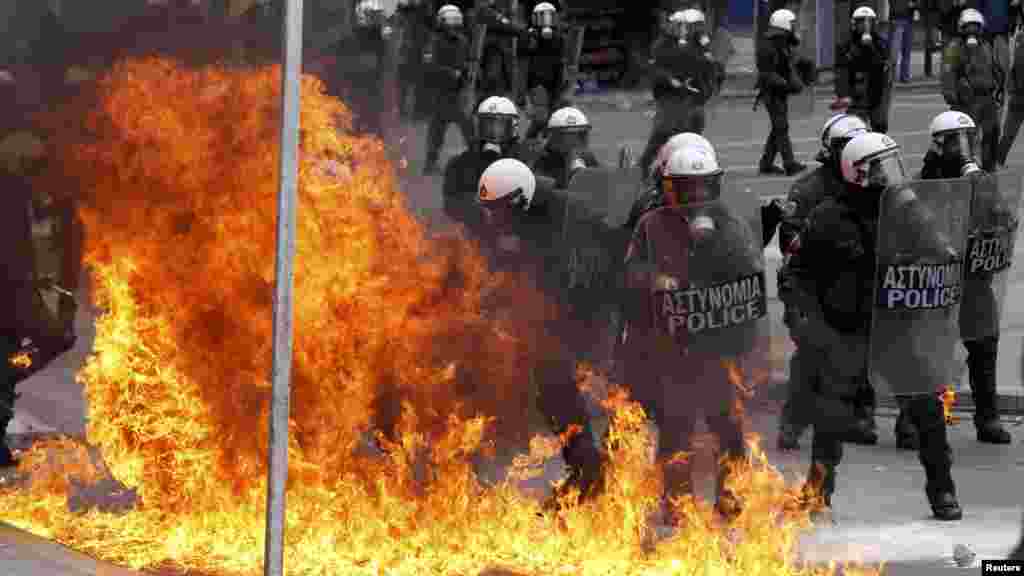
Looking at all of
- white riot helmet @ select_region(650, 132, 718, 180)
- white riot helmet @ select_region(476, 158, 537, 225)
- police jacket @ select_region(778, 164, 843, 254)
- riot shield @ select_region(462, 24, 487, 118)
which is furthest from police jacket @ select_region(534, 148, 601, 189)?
riot shield @ select_region(462, 24, 487, 118)

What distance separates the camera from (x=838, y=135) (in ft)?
32.0

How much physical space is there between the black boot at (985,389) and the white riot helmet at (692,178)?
2.41 metres

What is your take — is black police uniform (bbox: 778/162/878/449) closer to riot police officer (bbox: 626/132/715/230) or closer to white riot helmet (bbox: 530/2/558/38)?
riot police officer (bbox: 626/132/715/230)

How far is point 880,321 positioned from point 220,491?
274 cm

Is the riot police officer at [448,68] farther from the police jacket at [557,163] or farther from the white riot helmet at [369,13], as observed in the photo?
the police jacket at [557,163]

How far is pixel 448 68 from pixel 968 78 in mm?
4552

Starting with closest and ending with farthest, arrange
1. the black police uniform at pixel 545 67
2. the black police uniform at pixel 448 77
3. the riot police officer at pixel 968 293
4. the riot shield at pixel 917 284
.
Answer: the riot shield at pixel 917 284 → the riot police officer at pixel 968 293 → the black police uniform at pixel 545 67 → the black police uniform at pixel 448 77

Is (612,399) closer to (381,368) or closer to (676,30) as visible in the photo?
(381,368)

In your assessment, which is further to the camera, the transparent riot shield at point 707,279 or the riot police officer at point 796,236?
the riot police officer at point 796,236


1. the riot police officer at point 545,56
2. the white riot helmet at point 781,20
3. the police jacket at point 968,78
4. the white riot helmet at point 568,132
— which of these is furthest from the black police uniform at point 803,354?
the white riot helmet at point 781,20

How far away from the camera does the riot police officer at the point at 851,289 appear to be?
876 centimetres

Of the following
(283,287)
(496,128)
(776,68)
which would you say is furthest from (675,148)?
(776,68)

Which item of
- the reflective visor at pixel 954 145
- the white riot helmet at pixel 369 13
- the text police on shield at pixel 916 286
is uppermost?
the white riot helmet at pixel 369 13

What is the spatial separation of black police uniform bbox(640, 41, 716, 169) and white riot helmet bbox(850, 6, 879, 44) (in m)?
2.11
